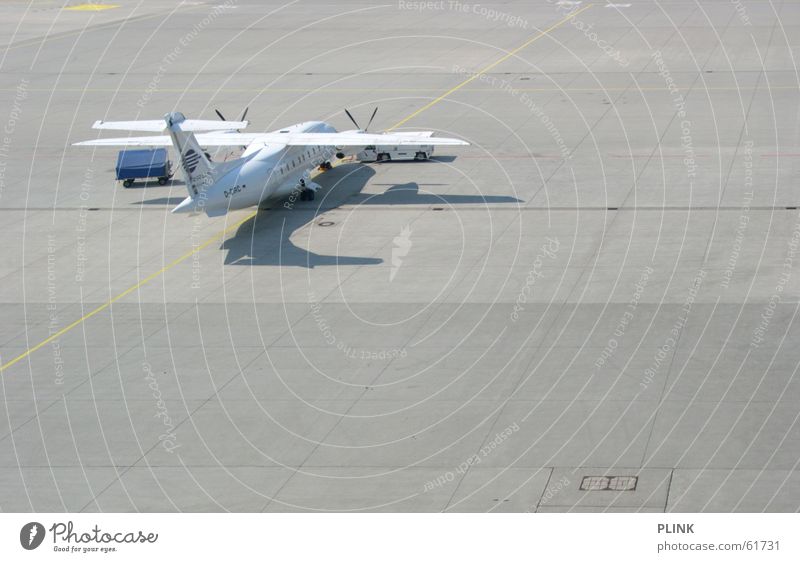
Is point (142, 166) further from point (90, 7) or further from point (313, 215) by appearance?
point (90, 7)

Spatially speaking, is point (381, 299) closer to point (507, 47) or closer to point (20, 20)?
point (507, 47)

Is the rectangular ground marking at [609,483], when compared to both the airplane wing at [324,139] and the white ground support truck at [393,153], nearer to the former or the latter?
the airplane wing at [324,139]

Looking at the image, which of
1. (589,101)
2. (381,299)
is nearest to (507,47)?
(589,101)

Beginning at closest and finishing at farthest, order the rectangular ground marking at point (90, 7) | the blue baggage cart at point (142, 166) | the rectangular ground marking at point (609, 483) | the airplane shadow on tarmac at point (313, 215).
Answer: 1. the rectangular ground marking at point (609, 483)
2. the airplane shadow on tarmac at point (313, 215)
3. the blue baggage cart at point (142, 166)
4. the rectangular ground marking at point (90, 7)

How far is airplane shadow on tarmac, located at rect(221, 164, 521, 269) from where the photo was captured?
4838cm

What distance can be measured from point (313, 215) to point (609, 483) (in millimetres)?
28168

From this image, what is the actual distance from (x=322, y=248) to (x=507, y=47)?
50.4m

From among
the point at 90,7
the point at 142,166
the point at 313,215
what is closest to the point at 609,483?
the point at 313,215

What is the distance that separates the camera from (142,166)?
198 ft

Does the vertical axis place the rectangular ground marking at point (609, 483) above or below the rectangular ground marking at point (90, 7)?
below

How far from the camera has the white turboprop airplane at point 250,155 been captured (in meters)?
49.6

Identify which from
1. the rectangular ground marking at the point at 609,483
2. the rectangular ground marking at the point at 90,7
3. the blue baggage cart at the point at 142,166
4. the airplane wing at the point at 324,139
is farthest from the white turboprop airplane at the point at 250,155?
the rectangular ground marking at the point at 90,7

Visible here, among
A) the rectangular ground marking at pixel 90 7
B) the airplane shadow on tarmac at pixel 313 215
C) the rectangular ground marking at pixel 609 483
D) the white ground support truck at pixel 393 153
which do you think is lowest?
the rectangular ground marking at pixel 609 483

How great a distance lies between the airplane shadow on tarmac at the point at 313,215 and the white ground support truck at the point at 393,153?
1.04 m
